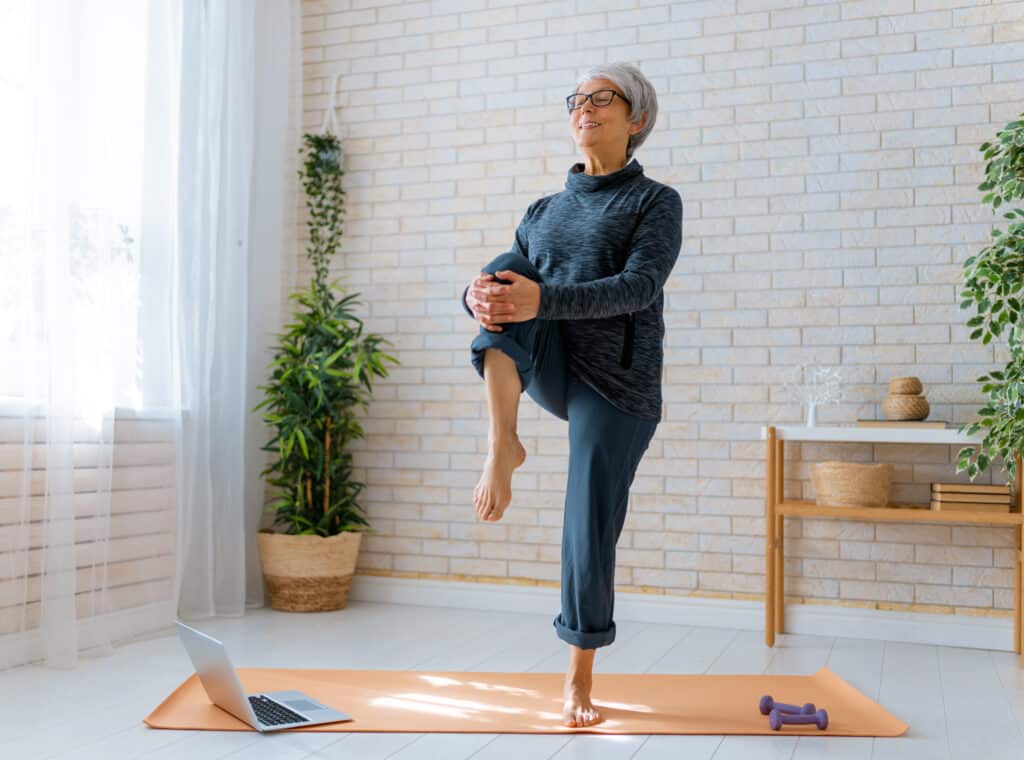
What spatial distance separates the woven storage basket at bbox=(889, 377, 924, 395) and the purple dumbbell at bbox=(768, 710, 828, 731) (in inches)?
55.9

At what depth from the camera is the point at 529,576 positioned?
4.19m

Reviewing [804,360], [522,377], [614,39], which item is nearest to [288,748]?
[522,377]

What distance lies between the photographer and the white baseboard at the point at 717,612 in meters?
3.56

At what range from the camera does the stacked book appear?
3330 mm

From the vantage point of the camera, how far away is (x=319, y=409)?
412cm

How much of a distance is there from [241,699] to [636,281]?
52.7 inches

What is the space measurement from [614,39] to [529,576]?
2232mm

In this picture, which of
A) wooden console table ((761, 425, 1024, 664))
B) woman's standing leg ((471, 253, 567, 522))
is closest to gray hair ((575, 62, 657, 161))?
woman's standing leg ((471, 253, 567, 522))

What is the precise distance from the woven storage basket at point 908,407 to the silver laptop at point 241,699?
6.86 ft

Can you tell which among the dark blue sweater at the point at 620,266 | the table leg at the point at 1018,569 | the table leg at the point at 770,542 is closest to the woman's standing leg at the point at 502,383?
the dark blue sweater at the point at 620,266

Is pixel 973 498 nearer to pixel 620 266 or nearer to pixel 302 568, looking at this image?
pixel 620 266

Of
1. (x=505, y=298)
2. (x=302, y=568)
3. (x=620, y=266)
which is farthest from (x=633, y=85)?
(x=302, y=568)

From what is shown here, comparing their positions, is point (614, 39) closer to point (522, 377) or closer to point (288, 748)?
point (522, 377)

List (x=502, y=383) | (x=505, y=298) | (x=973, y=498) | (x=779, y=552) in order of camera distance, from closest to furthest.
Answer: (x=505, y=298), (x=502, y=383), (x=973, y=498), (x=779, y=552)
